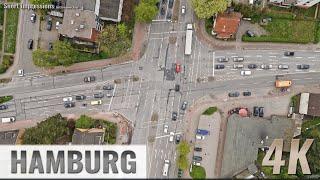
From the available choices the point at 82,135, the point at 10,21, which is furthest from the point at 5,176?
the point at 10,21

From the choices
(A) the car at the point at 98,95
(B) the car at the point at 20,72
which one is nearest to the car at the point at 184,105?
(A) the car at the point at 98,95

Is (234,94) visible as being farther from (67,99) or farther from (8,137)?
(8,137)

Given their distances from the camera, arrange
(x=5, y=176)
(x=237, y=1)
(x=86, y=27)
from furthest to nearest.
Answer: (x=237, y=1), (x=86, y=27), (x=5, y=176)

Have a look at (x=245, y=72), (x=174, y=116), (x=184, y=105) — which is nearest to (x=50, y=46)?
(x=174, y=116)

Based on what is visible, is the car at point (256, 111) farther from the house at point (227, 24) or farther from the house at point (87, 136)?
the house at point (87, 136)

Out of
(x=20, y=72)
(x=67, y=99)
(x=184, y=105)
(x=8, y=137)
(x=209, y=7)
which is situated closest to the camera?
(x=209, y=7)

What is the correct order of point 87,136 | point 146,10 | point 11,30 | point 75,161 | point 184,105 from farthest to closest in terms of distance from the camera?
point 11,30
point 184,105
point 146,10
point 87,136
point 75,161

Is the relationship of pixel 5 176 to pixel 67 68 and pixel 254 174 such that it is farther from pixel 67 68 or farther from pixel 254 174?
pixel 254 174
